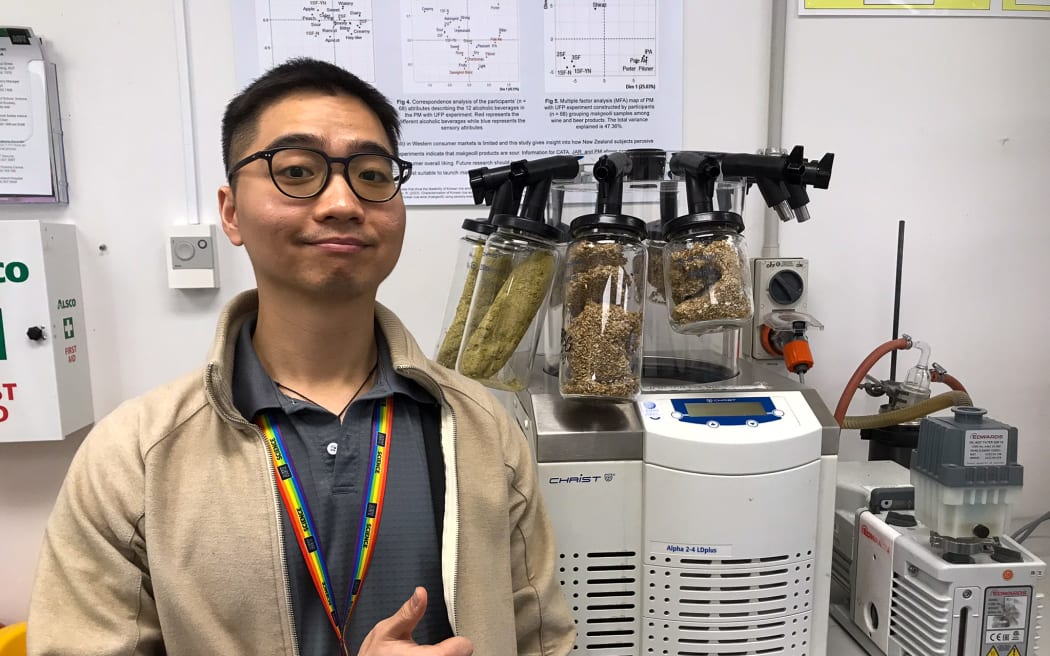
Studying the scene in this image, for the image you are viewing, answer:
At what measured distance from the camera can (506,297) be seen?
3.23 ft

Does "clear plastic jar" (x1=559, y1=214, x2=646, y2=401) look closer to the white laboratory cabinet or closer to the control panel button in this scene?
the control panel button

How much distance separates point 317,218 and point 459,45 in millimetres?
795

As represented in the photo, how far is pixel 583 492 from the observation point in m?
0.88

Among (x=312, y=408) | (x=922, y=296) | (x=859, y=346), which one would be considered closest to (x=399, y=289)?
(x=312, y=408)

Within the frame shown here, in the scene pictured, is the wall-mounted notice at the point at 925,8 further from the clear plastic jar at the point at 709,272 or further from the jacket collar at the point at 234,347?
the jacket collar at the point at 234,347

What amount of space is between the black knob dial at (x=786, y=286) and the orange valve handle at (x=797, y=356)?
12 cm

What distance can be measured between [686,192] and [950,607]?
27.1 inches

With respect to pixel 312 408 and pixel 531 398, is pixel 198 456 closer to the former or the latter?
pixel 312 408

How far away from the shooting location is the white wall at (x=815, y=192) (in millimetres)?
1352

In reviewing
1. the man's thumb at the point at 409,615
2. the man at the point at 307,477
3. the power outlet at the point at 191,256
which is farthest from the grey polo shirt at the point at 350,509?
the power outlet at the point at 191,256

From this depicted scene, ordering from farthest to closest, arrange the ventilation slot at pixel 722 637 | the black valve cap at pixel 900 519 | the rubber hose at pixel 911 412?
the rubber hose at pixel 911 412, the black valve cap at pixel 900 519, the ventilation slot at pixel 722 637

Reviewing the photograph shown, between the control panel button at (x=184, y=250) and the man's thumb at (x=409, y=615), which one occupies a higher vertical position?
the control panel button at (x=184, y=250)

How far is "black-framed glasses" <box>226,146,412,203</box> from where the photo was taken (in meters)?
0.77

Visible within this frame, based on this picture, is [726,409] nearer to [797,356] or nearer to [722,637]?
[722,637]
